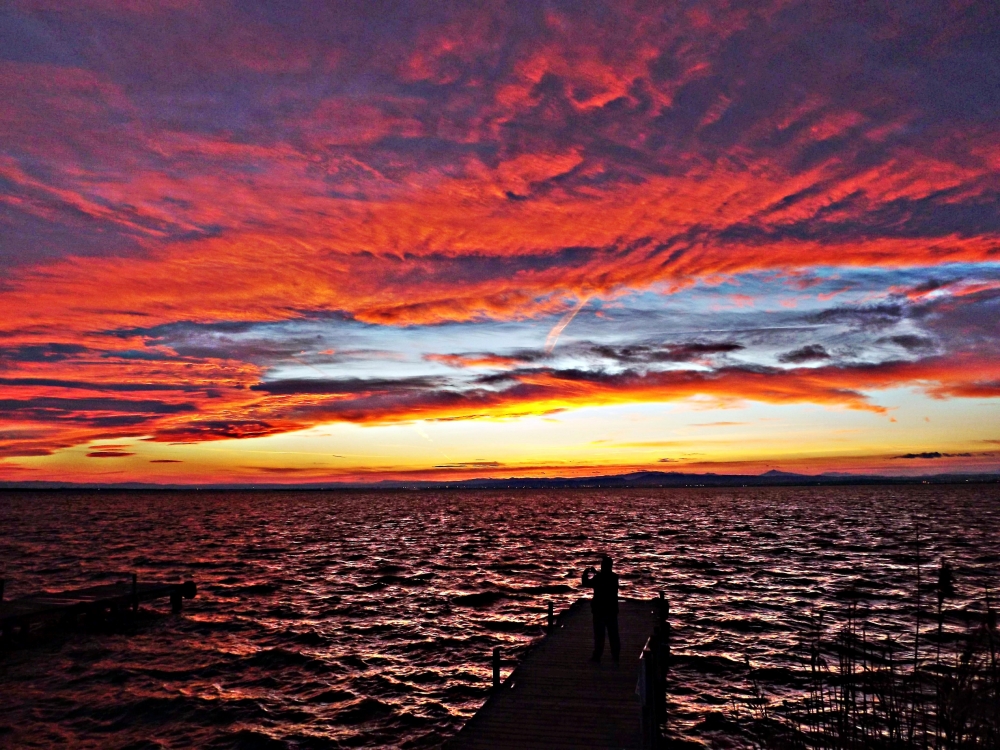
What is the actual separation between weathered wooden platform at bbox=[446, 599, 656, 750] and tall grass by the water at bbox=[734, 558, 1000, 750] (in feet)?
8.08

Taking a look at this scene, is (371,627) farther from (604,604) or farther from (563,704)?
(563,704)

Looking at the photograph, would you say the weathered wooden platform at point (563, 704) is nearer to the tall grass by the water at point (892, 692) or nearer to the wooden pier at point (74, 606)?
the tall grass by the water at point (892, 692)

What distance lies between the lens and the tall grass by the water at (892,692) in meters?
8.19

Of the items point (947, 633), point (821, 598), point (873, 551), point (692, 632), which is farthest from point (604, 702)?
point (873, 551)

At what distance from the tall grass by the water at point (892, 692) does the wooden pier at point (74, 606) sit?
1104 inches

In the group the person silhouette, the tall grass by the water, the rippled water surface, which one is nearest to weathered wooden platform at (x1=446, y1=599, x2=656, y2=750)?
the person silhouette

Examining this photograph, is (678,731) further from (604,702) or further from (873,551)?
(873,551)

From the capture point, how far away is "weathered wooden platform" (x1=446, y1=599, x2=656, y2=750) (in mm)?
12656

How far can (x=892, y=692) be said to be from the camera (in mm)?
10547

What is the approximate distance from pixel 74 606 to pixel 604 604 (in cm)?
2628

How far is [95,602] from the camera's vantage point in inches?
1212

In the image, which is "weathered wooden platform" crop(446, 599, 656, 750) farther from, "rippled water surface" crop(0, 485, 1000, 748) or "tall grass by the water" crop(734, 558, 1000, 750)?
"rippled water surface" crop(0, 485, 1000, 748)

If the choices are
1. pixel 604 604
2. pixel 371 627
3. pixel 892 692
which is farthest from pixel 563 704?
pixel 371 627

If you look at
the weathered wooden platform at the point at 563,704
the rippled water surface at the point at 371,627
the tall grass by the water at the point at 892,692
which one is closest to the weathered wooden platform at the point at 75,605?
the rippled water surface at the point at 371,627
